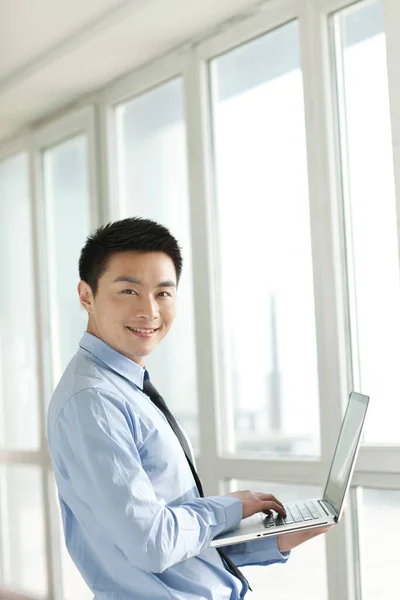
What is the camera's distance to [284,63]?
242 cm

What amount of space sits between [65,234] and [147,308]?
1.83m

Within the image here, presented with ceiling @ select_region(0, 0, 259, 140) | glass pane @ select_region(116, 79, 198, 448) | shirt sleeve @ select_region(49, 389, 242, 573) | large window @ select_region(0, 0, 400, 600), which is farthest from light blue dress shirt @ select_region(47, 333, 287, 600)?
ceiling @ select_region(0, 0, 259, 140)

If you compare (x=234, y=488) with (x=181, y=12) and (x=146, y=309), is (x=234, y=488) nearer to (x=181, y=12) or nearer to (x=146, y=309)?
(x=146, y=309)

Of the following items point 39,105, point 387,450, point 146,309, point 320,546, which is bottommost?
point 320,546

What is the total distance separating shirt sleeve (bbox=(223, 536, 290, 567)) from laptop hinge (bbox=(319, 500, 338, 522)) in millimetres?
126

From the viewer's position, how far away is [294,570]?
240 centimetres

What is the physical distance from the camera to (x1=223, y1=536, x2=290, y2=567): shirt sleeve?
5.53 ft

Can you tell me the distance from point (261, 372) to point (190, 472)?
92 centimetres

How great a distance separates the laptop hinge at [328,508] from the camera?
1.54 m

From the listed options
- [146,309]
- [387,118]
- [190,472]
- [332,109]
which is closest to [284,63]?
[332,109]

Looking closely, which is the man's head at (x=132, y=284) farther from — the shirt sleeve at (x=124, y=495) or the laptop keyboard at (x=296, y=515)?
the laptop keyboard at (x=296, y=515)

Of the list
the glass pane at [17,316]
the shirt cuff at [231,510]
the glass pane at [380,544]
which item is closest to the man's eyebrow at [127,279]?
the shirt cuff at [231,510]

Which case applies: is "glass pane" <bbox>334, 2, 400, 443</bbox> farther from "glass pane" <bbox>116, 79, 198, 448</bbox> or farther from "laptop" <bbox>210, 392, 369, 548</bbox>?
"glass pane" <bbox>116, 79, 198, 448</bbox>

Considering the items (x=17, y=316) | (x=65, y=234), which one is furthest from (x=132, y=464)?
(x=17, y=316)
